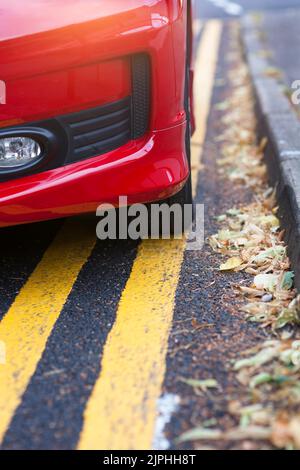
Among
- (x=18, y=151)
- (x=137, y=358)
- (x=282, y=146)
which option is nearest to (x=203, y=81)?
(x=282, y=146)

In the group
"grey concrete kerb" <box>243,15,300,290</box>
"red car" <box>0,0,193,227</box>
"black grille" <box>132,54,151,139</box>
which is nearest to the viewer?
"red car" <box>0,0,193,227</box>

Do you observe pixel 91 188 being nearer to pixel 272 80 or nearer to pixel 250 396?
pixel 250 396

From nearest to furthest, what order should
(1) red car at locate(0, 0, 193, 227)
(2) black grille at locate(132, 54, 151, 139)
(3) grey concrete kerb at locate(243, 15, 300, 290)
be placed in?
1. (1) red car at locate(0, 0, 193, 227)
2. (2) black grille at locate(132, 54, 151, 139)
3. (3) grey concrete kerb at locate(243, 15, 300, 290)

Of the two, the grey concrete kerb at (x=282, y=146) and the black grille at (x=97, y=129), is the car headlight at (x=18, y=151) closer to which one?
the black grille at (x=97, y=129)

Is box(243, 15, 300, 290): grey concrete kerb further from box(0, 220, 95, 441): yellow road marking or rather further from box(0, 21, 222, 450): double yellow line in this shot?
box(0, 220, 95, 441): yellow road marking

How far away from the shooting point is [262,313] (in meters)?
2.18

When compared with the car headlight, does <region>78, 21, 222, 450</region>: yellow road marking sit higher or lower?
lower

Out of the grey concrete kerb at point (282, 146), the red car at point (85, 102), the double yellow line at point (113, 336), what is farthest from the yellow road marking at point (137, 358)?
the grey concrete kerb at point (282, 146)

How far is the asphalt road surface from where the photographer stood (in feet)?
5.61

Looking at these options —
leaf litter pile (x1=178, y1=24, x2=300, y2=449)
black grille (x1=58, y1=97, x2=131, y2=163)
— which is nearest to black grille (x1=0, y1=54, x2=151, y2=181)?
black grille (x1=58, y1=97, x2=131, y2=163)

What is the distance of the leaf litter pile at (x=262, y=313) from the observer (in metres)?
1.63

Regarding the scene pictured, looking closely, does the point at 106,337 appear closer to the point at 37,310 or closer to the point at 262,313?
the point at 37,310

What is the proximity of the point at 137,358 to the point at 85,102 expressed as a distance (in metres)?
0.90

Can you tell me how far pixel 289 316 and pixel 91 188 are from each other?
82 cm
